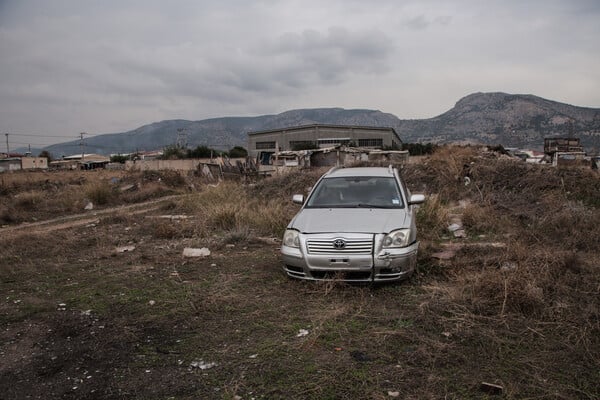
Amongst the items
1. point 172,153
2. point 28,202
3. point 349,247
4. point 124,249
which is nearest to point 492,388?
point 349,247

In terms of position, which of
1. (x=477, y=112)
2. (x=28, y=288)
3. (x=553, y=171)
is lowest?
(x=28, y=288)

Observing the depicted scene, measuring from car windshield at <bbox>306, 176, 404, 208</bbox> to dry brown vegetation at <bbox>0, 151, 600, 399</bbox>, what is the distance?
104cm

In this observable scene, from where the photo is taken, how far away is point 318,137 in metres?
77.4

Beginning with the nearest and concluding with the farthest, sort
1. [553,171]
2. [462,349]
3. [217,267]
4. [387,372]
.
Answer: [387,372] < [462,349] < [217,267] < [553,171]

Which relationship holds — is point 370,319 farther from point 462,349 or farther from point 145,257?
point 145,257

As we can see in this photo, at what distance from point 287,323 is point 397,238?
182 cm

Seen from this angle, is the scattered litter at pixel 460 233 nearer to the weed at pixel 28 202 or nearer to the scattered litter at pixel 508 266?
the scattered litter at pixel 508 266

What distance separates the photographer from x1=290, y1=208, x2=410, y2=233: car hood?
17.6 ft

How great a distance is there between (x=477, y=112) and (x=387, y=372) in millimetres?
107754

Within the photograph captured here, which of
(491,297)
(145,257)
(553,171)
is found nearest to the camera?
(491,297)

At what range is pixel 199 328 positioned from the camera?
14.2ft

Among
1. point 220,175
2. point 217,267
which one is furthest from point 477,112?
point 217,267

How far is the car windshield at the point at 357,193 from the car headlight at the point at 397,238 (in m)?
0.96

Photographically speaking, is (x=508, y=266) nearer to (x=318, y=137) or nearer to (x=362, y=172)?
(x=362, y=172)
